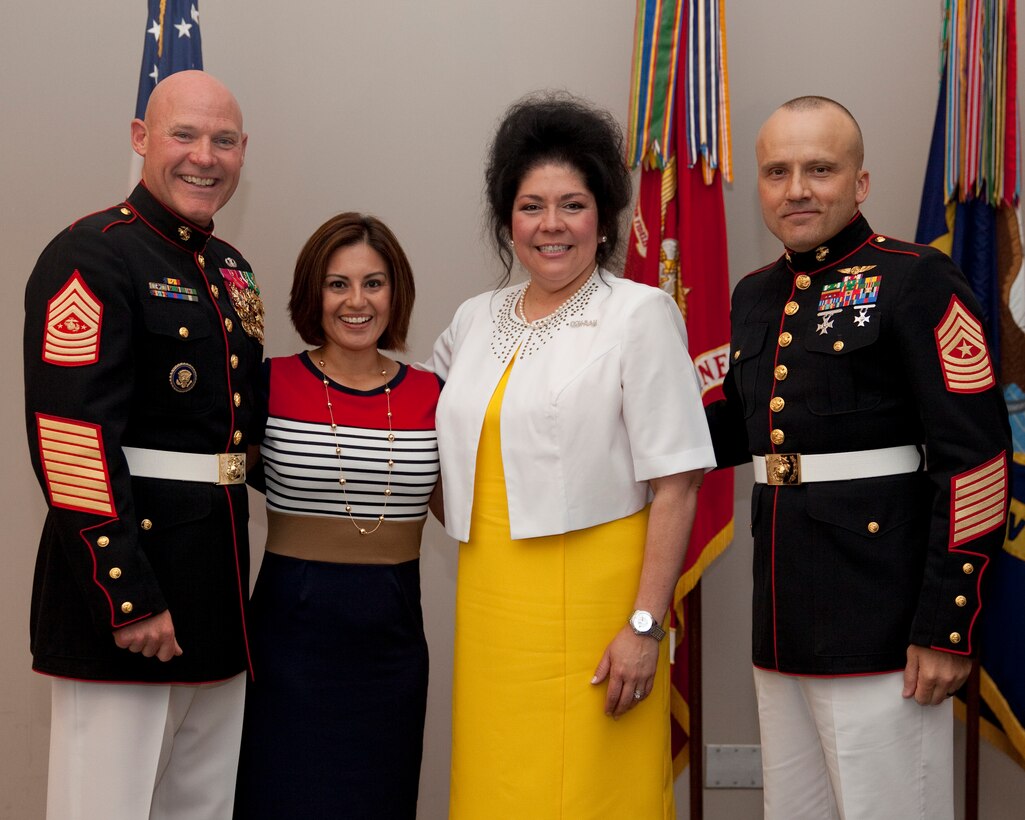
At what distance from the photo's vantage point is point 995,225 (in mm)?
2740

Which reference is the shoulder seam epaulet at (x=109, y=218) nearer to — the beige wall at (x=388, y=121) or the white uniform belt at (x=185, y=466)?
the white uniform belt at (x=185, y=466)

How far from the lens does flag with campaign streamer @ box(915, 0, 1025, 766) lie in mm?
2656

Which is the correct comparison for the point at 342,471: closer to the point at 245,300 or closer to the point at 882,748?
the point at 245,300

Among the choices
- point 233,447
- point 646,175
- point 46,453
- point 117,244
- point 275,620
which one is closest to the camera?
point 46,453

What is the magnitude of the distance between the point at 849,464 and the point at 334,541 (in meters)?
1.03

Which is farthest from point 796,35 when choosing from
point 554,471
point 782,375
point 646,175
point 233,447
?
point 233,447

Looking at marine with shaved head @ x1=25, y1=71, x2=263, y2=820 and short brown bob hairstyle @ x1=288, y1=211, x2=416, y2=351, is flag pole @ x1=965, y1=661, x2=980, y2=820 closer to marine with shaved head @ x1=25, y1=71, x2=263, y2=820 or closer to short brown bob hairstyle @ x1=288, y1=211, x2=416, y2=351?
short brown bob hairstyle @ x1=288, y1=211, x2=416, y2=351

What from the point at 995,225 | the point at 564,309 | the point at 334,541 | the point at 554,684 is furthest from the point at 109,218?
the point at 995,225

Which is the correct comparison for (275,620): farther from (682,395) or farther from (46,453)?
(682,395)

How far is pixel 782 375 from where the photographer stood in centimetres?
192

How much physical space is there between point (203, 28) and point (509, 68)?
0.95 m

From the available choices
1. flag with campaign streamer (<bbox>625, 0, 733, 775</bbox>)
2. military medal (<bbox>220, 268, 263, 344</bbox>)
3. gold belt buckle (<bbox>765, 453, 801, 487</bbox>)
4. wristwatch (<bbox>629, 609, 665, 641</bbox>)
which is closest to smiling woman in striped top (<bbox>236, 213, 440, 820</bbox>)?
military medal (<bbox>220, 268, 263, 344</bbox>)

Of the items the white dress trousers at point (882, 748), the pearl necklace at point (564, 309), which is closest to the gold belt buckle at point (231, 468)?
the pearl necklace at point (564, 309)

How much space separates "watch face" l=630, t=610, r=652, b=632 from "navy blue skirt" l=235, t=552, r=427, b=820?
52 centimetres
